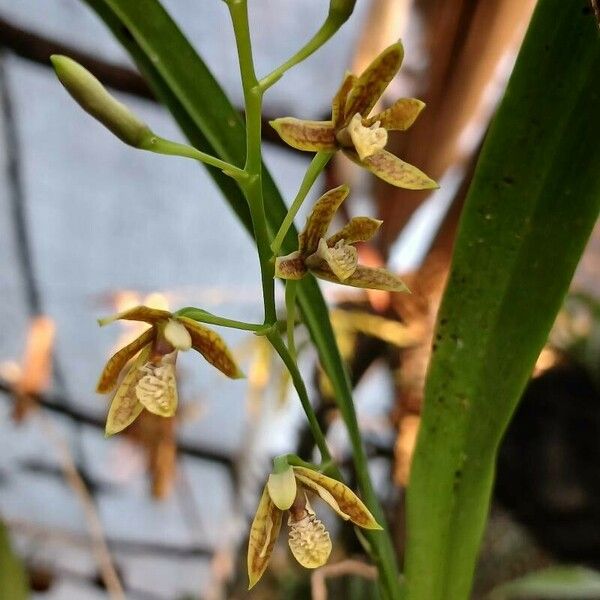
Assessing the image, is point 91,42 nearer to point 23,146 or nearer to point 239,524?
point 23,146

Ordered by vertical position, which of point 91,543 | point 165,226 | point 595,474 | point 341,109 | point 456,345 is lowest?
point 91,543

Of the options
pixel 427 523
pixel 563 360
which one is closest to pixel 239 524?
pixel 563 360

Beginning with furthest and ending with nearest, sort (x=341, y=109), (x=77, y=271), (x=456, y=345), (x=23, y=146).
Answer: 1. (x=77, y=271)
2. (x=23, y=146)
3. (x=456, y=345)
4. (x=341, y=109)

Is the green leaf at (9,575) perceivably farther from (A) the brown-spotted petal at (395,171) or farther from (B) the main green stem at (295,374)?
(A) the brown-spotted petal at (395,171)

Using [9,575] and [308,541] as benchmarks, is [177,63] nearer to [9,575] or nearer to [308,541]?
[308,541]

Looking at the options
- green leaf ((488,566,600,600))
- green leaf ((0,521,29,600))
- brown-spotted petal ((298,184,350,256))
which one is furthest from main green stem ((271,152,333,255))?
green leaf ((0,521,29,600))

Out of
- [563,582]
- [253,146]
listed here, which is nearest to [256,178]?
[253,146]

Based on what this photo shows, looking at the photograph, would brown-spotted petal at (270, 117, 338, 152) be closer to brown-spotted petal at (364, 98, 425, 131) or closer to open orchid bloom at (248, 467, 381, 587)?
brown-spotted petal at (364, 98, 425, 131)

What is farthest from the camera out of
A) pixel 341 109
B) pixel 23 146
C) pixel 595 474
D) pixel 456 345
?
pixel 23 146
